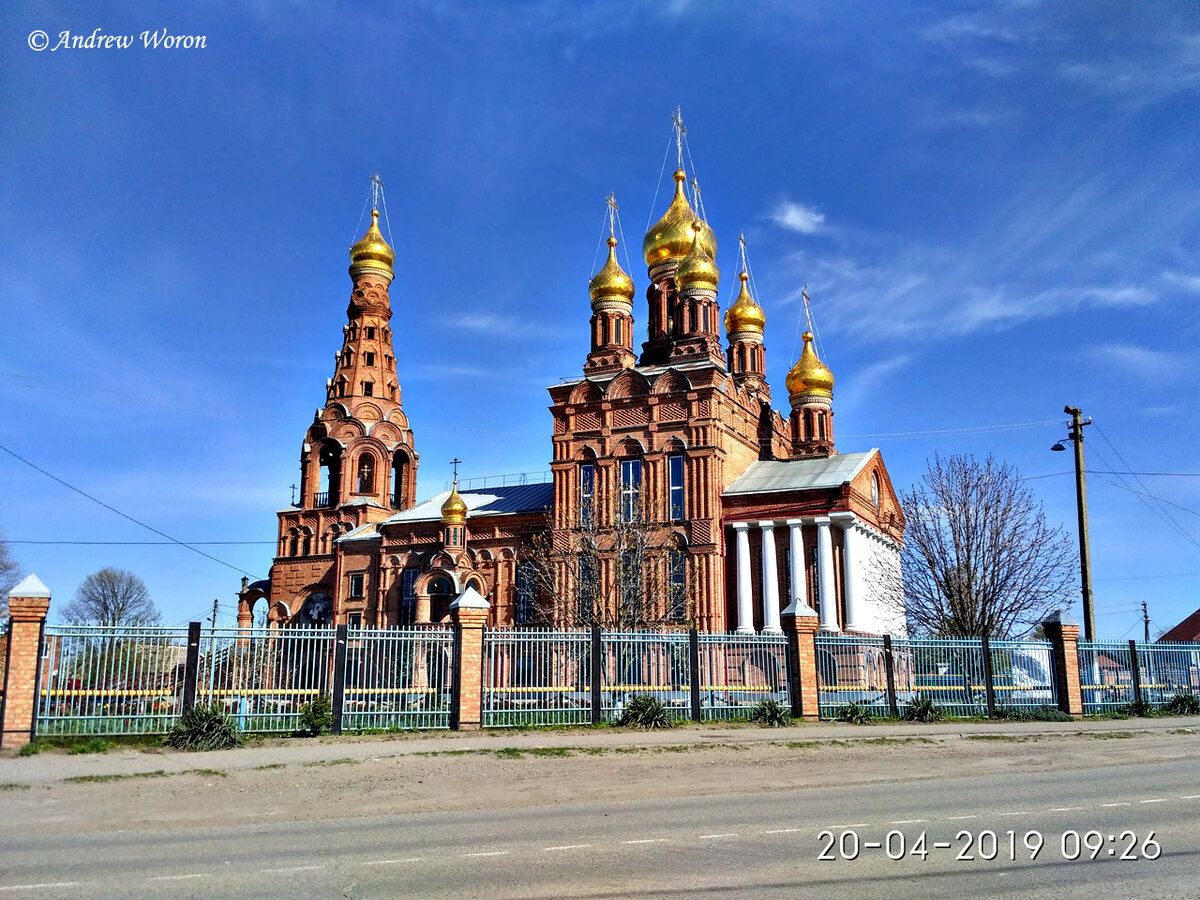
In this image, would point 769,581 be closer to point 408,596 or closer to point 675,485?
point 675,485

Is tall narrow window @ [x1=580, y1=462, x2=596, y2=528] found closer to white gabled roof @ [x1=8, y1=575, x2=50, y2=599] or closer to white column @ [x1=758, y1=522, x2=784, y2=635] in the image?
white column @ [x1=758, y1=522, x2=784, y2=635]

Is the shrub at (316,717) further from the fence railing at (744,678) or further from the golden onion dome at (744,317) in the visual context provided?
the golden onion dome at (744,317)

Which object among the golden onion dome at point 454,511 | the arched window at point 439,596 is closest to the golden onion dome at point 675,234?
the golden onion dome at point 454,511

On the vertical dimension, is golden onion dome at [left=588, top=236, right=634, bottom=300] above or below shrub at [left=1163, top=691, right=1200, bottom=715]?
above

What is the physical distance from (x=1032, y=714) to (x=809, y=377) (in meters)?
22.6

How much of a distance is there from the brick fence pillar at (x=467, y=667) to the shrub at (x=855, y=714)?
719 centimetres

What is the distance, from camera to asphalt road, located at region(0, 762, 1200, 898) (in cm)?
668

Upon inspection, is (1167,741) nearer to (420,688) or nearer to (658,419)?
(420,688)

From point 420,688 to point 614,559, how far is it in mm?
16448

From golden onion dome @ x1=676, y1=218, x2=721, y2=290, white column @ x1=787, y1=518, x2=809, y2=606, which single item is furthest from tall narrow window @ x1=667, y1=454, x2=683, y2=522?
golden onion dome @ x1=676, y1=218, x2=721, y2=290

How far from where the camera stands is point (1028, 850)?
308 inches

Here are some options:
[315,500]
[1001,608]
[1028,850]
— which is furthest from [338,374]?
[1028,850]

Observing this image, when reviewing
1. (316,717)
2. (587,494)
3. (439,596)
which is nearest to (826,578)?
(587,494)

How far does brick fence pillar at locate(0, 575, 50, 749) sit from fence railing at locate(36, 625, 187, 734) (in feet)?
0.37
